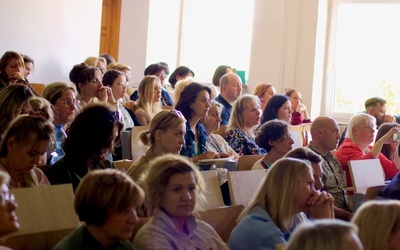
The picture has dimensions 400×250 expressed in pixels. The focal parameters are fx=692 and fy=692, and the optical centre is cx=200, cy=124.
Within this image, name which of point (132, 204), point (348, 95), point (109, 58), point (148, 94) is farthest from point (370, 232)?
point (348, 95)

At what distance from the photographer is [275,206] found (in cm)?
303

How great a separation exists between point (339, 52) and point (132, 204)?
7.68 meters

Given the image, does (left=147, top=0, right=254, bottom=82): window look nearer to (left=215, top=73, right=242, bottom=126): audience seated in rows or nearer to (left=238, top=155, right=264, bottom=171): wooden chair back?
(left=215, top=73, right=242, bottom=126): audience seated in rows

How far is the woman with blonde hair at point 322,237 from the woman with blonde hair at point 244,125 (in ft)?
11.8

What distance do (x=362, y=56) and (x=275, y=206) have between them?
22.7 ft

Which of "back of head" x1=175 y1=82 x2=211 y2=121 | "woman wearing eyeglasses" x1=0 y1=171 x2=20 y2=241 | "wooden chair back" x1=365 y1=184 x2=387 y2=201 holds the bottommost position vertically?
"wooden chair back" x1=365 y1=184 x2=387 y2=201

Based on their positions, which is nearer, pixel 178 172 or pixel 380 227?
pixel 380 227

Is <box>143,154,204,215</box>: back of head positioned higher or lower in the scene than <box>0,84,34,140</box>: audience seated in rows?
lower

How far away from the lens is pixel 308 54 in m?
9.45

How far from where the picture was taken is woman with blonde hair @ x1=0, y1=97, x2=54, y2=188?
3.04 meters

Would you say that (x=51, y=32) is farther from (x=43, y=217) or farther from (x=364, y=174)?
(x=43, y=217)

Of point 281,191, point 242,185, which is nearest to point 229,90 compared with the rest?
point 242,185

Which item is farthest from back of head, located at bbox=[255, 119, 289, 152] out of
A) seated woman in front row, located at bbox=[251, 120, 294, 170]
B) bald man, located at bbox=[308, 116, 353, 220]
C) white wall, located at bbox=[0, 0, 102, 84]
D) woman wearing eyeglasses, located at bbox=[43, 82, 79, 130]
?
white wall, located at bbox=[0, 0, 102, 84]

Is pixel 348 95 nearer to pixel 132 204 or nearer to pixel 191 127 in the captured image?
pixel 191 127
